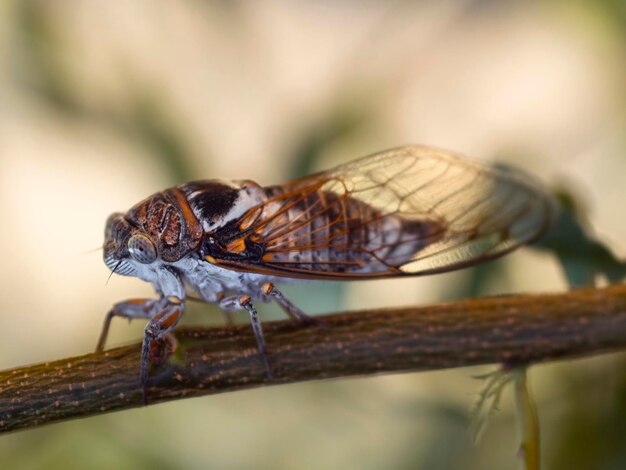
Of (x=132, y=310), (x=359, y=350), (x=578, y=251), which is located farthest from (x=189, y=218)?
(x=578, y=251)

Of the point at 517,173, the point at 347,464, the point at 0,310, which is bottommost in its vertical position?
the point at 347,464

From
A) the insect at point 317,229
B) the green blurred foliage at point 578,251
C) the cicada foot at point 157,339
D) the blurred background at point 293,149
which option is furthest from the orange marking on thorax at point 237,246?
the green blurred foliage at point 578,251

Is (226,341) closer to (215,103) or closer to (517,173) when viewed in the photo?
(517,173)

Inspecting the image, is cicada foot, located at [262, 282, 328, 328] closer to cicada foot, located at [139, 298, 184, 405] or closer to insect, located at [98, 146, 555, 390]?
insect, located at [98, 146, 555, 390]

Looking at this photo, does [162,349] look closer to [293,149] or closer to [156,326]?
[156,326]

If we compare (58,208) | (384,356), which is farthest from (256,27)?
(384,356)
